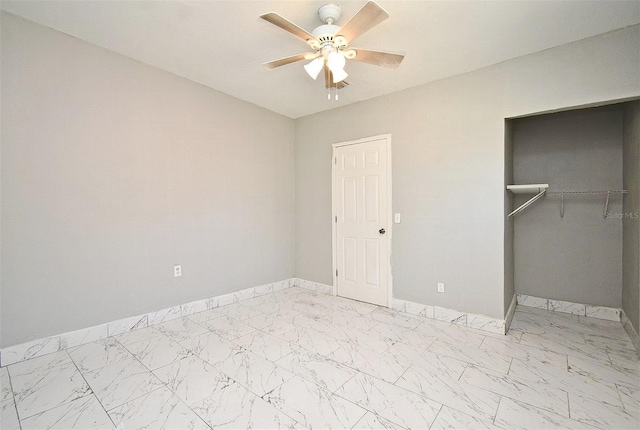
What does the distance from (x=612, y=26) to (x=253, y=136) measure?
3845 millimetres

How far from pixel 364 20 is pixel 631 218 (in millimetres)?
3293

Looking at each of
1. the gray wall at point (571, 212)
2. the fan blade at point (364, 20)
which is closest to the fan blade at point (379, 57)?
the fan blade at point (364, 20)

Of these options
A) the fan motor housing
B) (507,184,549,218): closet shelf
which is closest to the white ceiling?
the fan motor housing

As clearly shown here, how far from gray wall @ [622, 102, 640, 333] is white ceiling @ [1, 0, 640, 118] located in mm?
1011

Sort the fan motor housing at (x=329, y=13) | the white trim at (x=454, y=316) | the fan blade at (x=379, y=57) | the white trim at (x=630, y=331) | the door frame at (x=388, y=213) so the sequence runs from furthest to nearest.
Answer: the door frame at (x=388, y=213)
the white trim at (x=454, y=316)
the white trim at (x=630, y=331)
the fan blade at (x=379, y=57)
the fan motor housing at (x=329, y=13)

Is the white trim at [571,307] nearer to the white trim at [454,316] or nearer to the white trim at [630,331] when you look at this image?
the white trim at [630,331]

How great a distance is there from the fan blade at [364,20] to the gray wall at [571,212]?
2.92m

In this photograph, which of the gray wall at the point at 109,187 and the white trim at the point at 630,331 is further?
the white trim at the point at 630,331

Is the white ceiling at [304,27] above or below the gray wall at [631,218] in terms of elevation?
above

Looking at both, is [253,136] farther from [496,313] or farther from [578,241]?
[578,241]

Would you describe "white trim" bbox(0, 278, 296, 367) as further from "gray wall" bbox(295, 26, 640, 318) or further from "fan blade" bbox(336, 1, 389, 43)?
"fan blade" bbox(336, 1, 389, 43)

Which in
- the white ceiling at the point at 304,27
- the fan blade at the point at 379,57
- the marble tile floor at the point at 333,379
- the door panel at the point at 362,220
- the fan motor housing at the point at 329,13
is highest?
the white ceiling at the point at 304,27

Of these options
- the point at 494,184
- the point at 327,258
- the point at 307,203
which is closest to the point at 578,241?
the point at 494,184

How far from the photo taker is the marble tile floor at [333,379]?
1685 millimetres
